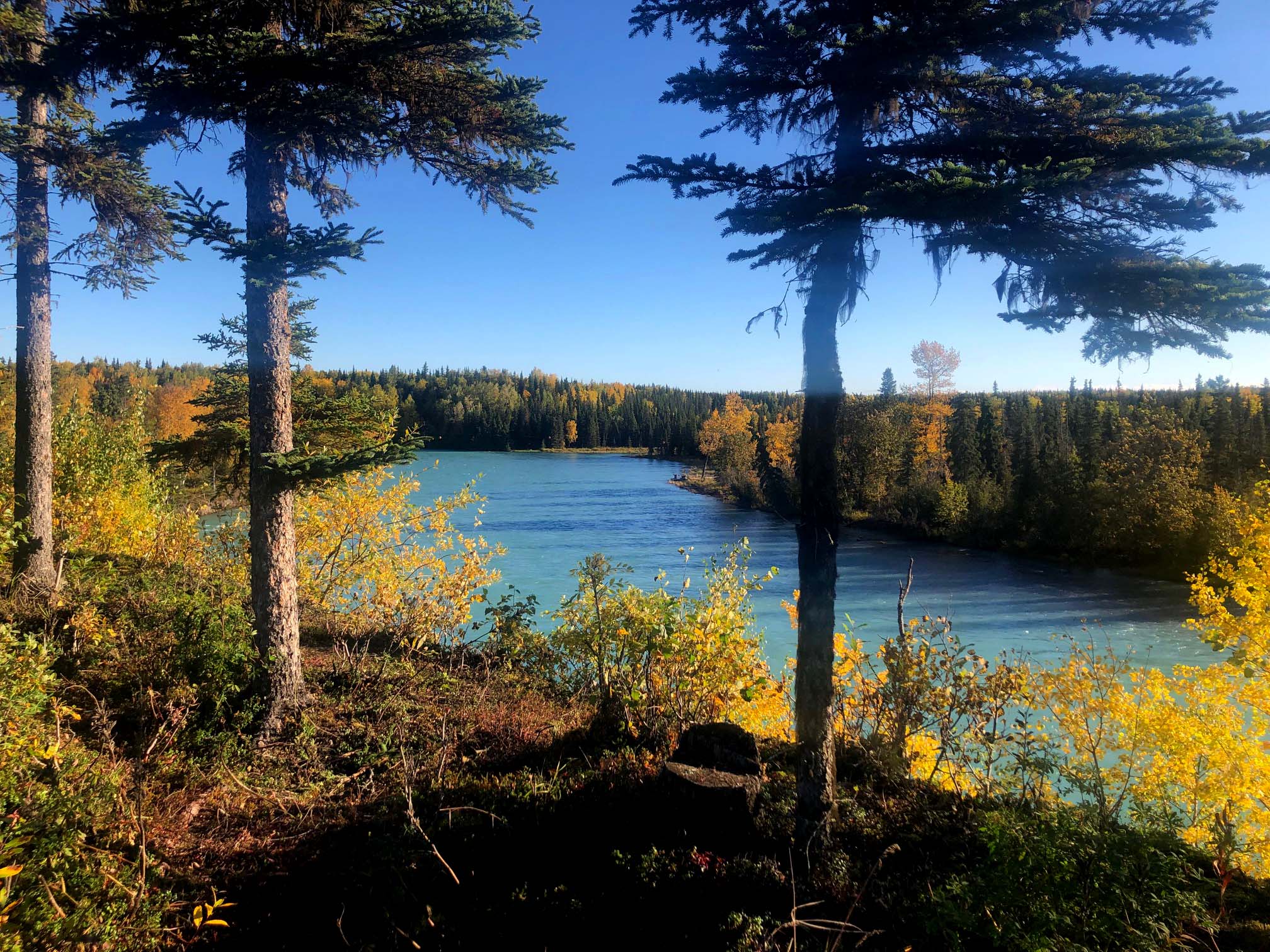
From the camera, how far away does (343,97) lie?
18.5 ft

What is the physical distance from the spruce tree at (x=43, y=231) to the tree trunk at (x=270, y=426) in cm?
370

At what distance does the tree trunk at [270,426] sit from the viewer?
230 inches

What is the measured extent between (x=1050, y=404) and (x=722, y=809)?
275 ft

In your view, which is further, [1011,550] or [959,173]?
[1011,550]

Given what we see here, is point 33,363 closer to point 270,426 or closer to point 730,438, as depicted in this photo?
point 270,426

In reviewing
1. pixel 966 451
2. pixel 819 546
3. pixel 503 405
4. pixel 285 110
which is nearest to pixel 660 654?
pixel 819 546

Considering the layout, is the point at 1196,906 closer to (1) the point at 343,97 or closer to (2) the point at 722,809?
(2) the point at 722,809

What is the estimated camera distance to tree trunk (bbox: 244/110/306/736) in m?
5.84

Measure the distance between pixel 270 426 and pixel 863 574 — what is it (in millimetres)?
25939

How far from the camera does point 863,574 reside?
1088 inches

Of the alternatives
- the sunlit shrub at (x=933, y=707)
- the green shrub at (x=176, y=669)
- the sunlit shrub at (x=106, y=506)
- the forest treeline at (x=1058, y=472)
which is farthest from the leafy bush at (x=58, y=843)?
the forest treeline at (x=1058, y=472)

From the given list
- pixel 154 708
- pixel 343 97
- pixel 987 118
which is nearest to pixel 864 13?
pixel 987 118

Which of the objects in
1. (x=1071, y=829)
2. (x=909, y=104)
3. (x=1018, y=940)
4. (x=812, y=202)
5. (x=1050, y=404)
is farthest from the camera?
(x=1050, y=404)

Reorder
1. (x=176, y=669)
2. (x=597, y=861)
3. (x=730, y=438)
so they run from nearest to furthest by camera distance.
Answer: (x=597, y=861) → (x=176, y=669) → (x=730, y=438)
